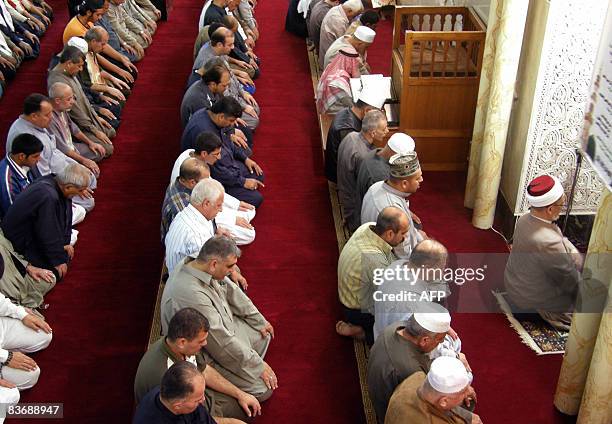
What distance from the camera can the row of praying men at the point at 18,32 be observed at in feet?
26.2

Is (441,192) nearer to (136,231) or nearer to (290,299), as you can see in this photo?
(290,299)

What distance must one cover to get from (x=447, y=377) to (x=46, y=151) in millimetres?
3734

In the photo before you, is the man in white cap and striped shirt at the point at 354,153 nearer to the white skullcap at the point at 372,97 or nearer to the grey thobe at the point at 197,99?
the white skullcap at the point at 372,97

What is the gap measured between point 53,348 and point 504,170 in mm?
3562

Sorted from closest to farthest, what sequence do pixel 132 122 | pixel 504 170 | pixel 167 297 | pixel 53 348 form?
pixel 167 297, pixel 53 348, pixel 504 170, pixel 132 122

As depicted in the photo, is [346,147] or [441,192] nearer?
[346,147]

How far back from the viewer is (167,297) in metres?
4.08

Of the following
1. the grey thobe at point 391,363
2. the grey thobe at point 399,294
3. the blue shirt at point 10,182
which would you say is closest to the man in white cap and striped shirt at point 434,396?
the grey thobe at point 391,363

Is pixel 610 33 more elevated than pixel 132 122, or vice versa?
pixel 610 33

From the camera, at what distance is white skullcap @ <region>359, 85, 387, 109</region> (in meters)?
5.93

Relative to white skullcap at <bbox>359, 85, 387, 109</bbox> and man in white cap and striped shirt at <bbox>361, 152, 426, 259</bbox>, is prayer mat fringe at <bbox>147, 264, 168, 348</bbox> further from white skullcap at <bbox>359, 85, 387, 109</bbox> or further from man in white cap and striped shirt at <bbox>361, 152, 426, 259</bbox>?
white skullcap at <bbox>359, 85, 387, 109</bbox>

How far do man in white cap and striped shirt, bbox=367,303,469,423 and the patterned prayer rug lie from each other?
3.90 ft

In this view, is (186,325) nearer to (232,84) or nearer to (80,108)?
(80,108)

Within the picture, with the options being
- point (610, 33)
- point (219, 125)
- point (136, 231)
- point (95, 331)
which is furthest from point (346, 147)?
point (610, 33)
